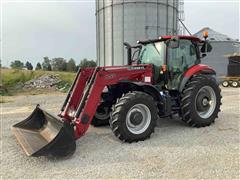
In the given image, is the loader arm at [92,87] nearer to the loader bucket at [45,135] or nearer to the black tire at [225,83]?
the loader bucket at [45,135]

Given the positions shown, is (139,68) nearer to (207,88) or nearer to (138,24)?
(207,88)

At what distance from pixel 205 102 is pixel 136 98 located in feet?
7.43

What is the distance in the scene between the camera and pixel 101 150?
561cm

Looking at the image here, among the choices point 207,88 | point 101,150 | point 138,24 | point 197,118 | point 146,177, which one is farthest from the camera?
point 138,24

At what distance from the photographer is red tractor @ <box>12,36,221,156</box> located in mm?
5645

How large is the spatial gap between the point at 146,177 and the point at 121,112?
1.69 metres

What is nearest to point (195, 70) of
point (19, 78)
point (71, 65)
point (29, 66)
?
point (19, 78)

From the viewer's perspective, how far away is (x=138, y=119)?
6105 mm

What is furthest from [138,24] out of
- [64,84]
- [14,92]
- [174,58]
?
[174,58]

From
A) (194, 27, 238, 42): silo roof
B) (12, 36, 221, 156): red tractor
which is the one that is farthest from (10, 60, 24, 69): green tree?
(12, 36, 221, 156): red tractor

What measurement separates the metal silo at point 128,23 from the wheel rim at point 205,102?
9.76m

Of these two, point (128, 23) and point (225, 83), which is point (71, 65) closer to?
point (225, 83)

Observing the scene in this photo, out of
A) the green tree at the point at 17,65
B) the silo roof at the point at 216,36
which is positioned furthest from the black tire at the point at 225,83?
the green tree at the point at 17,65

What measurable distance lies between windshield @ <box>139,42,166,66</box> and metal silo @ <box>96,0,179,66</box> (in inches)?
371
